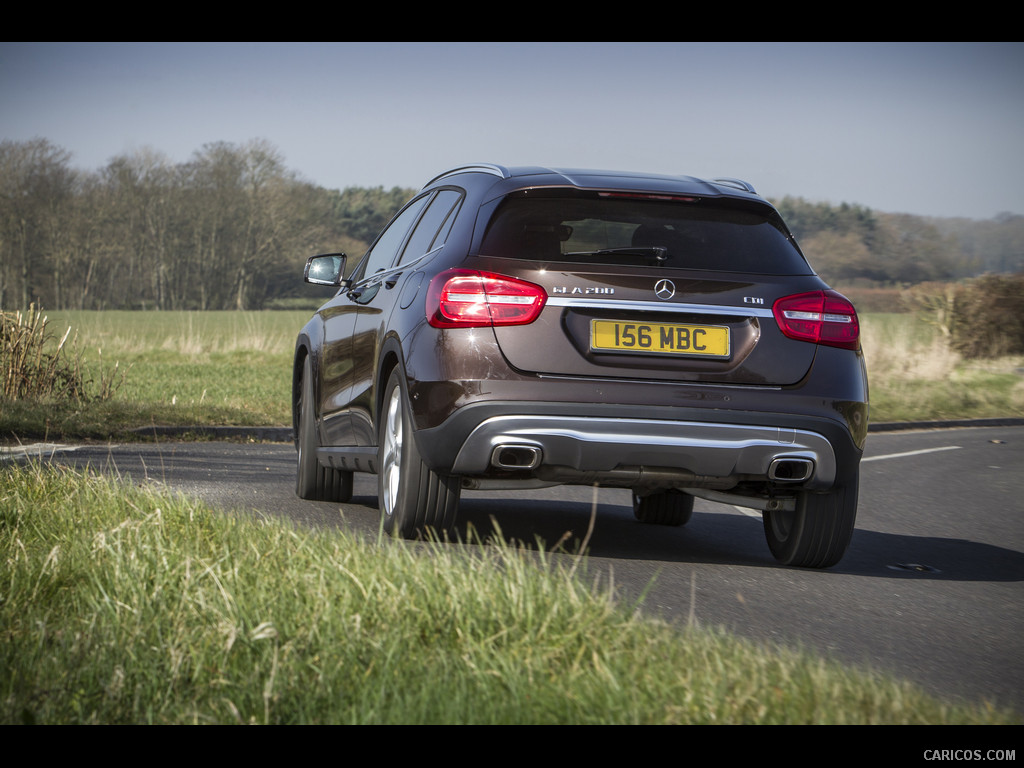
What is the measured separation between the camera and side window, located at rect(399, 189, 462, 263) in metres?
6.21

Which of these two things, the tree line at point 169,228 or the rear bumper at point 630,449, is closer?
the rear bumper at point 630,449

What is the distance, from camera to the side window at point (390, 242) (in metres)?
7.24

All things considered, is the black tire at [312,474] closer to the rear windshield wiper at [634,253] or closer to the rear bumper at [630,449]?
the rear bumper at [630,449]

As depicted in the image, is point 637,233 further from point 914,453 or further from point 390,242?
point 914,453

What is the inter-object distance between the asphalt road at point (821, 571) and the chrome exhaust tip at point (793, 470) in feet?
1.68

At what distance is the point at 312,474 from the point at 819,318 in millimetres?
3692

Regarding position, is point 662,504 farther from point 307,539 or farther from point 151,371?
point 151,371

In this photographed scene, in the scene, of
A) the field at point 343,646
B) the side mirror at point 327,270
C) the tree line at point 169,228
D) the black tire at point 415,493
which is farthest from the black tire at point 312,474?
the tree line at point 169,228

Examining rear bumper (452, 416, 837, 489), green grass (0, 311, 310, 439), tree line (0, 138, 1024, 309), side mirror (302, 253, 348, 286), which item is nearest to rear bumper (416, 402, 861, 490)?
rear bumper (452, 416, 837, 489)

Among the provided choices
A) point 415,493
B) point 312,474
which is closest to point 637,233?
point 415,493

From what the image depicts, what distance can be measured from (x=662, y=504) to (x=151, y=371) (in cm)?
1910

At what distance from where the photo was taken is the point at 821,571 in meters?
6.14

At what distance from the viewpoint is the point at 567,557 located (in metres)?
6.03
